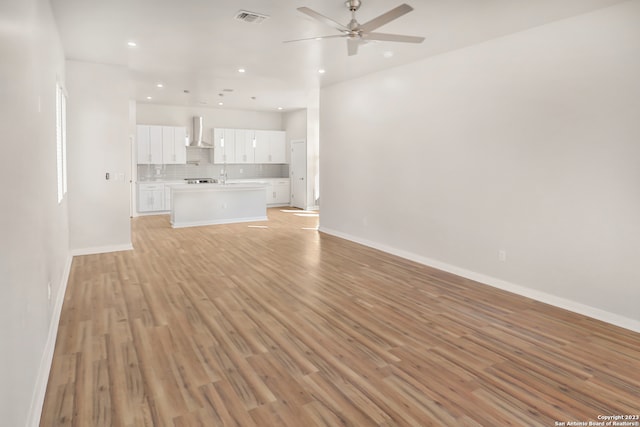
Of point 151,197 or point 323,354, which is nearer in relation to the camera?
point 323,354

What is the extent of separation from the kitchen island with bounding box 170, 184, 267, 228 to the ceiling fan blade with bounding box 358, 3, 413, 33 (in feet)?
19.7

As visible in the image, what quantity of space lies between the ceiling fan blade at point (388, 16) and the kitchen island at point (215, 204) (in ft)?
19.7

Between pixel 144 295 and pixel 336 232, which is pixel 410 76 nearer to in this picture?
pixel 336 232

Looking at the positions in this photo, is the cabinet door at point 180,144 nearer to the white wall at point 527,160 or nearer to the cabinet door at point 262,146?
the cabinet door at point 262,146

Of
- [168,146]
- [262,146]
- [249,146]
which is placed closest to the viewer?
[168,146]

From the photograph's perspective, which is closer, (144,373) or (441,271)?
(144,373)

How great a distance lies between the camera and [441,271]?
17.3 feet

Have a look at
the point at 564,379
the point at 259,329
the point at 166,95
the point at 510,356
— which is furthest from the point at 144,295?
the point at 166,95

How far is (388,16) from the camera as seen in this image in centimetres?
319

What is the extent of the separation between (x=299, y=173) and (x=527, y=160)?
7816mm

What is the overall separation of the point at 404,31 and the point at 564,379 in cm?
362

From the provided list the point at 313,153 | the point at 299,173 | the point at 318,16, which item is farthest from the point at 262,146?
the point at 318,16

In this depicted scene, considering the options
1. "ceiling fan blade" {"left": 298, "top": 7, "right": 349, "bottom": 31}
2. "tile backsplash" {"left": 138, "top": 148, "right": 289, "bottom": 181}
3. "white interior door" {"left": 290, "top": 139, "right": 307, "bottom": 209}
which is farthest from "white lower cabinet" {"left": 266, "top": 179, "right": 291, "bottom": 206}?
"ceiling fan blade" {"left": 298, "top": 7, "right": 349, "bottom": 31}

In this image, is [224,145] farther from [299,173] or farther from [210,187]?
[210,187]
